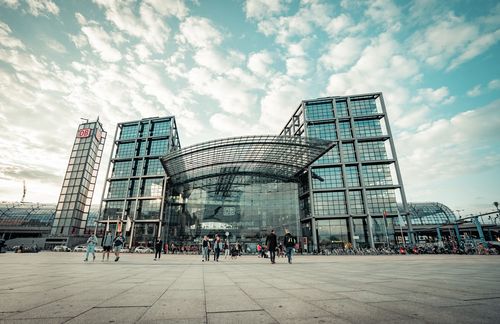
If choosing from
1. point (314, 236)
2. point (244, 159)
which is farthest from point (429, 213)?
point (244, 159)

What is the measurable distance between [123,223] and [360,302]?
55344 mm

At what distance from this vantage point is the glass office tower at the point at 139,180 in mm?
47625

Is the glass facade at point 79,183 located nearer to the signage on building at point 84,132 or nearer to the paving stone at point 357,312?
the signage on building at point 84,132

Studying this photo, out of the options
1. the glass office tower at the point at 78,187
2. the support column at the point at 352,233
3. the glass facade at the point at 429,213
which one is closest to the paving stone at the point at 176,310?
the support column at the point at 352,233

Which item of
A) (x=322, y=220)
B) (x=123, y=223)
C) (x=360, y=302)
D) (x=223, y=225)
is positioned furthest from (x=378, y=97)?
(x=123, y=223)

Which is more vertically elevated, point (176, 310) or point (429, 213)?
point (429, 213)

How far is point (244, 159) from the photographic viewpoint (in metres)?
40.8

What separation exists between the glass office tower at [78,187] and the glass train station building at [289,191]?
19117 mm

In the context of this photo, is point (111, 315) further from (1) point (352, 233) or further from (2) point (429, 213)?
(2) point (429, 213)

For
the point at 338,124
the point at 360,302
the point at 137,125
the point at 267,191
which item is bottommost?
the point at 360,302

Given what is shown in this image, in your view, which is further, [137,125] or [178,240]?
[137,125]

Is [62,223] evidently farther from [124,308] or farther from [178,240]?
[124,308]

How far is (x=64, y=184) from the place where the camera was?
6581 cm

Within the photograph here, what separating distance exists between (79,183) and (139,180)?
92.2 feet
